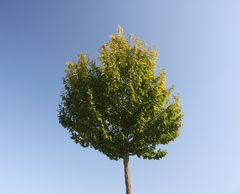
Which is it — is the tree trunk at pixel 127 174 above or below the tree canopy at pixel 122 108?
below

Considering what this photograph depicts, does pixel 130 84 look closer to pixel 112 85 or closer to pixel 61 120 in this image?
pixel 112 85

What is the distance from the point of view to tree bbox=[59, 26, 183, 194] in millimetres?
30094

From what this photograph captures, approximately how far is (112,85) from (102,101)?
158 cm

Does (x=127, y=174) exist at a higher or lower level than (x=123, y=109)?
lower

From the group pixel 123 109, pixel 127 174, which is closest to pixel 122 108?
pixel 123 109

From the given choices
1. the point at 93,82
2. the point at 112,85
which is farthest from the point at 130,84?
the point at 93,82

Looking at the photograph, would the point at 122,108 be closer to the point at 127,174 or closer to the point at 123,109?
the point at 123,109

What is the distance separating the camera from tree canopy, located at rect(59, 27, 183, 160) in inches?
1185

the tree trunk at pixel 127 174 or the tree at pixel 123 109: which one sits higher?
the tree at pixel 123 109

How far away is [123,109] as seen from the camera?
30.2 metres

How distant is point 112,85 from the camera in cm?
3017

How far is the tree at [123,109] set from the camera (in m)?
30.1

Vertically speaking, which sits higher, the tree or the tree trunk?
the tree

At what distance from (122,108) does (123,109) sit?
0.45 feet
